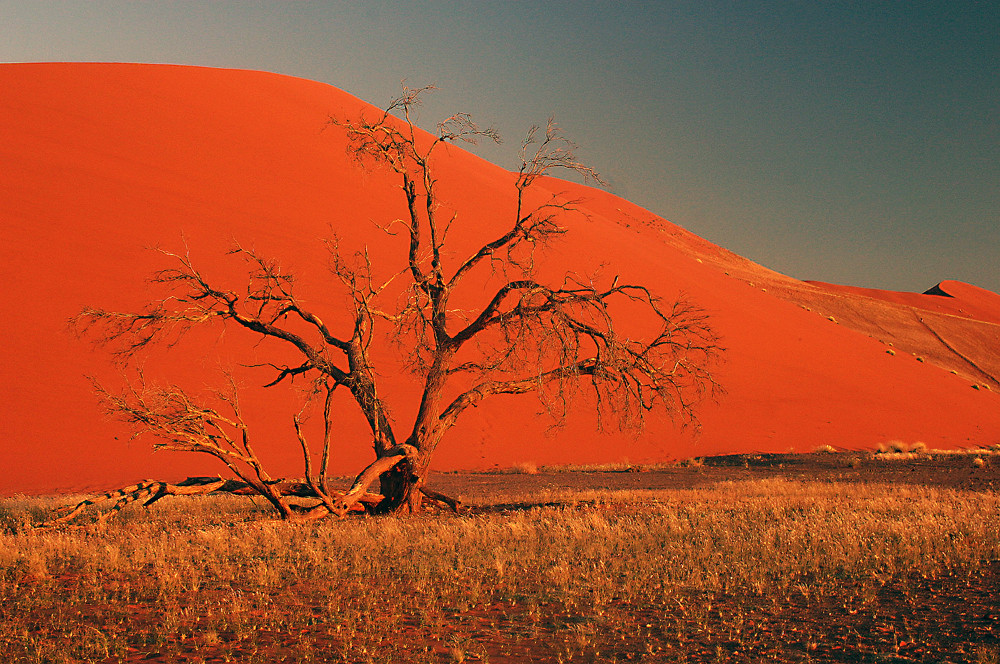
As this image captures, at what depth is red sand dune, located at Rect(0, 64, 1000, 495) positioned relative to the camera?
21569 millimetres

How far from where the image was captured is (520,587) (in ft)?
22.2

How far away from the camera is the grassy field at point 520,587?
502cm

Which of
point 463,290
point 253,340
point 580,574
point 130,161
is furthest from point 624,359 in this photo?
point 130,161

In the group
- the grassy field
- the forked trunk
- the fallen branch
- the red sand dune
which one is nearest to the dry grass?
the grassy field

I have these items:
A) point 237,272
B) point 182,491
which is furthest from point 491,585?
point 237,272

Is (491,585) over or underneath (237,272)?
underneath

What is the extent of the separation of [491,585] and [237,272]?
23.0m

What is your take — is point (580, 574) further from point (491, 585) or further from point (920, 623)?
point (920, 623)

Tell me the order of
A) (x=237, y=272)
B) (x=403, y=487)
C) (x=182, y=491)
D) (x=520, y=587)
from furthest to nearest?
1. (x=237, y=272)
2. (x=403, y=487)
3. (x=182, y=491)
4. (x=520, y=587)

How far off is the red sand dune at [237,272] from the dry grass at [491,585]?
937 cm

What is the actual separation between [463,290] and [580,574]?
82.0 feet

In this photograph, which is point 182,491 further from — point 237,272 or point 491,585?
point 237,272

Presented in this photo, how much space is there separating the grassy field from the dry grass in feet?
0.09

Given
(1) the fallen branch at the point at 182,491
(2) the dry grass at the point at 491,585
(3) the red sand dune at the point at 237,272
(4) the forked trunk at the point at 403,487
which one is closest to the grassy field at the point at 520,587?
(2) the dry grass at the point at 491,585
